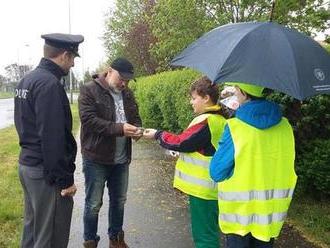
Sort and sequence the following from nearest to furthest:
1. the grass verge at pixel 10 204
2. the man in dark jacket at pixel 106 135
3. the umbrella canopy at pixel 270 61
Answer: the umbrella canopy at pixel 270 61 < the man in dark jacket at pixel 106 135 < the grass verge at pixel 10 204

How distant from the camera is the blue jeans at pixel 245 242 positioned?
3564mm

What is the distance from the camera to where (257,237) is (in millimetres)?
3510

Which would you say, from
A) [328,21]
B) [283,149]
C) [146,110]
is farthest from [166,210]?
[146,110]

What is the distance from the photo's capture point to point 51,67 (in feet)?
12.8

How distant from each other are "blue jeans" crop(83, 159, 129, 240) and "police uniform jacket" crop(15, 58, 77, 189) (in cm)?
108

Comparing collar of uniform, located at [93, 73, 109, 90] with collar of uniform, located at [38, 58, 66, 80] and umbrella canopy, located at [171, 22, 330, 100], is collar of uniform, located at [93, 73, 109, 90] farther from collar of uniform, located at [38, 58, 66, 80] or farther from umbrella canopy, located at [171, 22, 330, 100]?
umbrella canopy, located at [171, 22, 330, 100]

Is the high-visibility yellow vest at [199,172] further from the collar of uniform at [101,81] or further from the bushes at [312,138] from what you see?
the bushes at [312,138]

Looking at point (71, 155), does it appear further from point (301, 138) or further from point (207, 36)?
point (301, 138)

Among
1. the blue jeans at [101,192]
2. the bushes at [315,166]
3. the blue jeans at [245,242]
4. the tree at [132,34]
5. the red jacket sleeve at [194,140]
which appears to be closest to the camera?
the blue jeans at [245,242]

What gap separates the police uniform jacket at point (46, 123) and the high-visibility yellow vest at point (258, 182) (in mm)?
1219

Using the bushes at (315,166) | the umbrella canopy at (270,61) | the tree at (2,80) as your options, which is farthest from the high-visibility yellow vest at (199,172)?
the tree at (2,80)

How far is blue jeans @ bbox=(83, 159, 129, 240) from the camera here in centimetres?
503

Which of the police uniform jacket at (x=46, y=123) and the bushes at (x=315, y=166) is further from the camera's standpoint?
the bushes at (x=315, y=166)

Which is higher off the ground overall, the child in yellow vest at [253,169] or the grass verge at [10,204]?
the child in yellow vest at [253,169]
